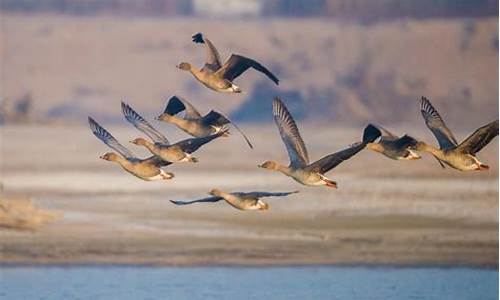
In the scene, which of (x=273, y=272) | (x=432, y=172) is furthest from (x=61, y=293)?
(x=432, y=172)

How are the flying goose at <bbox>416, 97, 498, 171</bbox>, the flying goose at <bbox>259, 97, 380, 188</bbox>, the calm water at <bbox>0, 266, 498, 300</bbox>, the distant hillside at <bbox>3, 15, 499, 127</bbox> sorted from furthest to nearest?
the distant hillside at <bbox>3, 15, 499, 127</bbox> → the calm water at <bbox>0, 266, 498, 300</bbox> → the flying goose at <bbox>416, 97, 498, 171</bbox> → the flying goose at <bbox>259, 97, 380, 188</bbox>

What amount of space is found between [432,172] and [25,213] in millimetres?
4292

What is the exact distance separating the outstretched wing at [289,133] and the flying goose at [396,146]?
0.82 meters

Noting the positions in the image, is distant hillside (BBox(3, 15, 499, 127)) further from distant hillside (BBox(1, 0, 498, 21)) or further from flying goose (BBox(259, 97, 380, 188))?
flying goose (BBox(259, 97, 380, 188))

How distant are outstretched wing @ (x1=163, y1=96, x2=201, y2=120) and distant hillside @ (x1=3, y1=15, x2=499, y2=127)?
629 cm

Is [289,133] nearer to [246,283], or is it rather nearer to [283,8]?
[246,283]

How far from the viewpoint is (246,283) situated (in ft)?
62.0

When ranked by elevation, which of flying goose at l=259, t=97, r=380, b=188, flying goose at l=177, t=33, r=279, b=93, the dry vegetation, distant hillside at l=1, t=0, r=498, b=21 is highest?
distant hillside at l=1, t=0, r=498, b=21

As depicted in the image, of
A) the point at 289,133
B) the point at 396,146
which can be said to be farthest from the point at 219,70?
the point at 396,146

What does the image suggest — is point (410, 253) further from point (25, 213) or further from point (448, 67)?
point (448, 67)

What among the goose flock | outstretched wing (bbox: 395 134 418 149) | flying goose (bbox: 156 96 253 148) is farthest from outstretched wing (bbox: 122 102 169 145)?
outstretched wing (bbox: 395 134 418 149)

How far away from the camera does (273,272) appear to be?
63.4 ft

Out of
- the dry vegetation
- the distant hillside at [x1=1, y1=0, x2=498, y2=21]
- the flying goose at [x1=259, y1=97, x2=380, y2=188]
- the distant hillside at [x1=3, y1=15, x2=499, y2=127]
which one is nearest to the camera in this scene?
the flying goose at [x1=259, y1=97, x2=380, y2=188]

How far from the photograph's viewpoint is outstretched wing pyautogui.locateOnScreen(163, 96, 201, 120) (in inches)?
676
